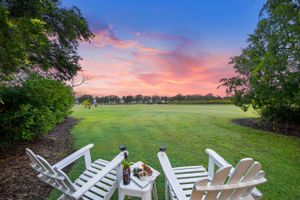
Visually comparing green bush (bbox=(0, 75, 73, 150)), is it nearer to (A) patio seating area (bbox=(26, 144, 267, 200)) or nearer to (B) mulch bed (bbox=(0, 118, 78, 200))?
(B) mulch bed (bbox=(0, 118, 78, 200))

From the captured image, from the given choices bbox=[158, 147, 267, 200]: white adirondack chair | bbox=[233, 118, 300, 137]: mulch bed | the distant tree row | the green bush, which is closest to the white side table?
bbox=[158, 147, 267, 200]: white adirondack chair

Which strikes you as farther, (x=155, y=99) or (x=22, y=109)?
(x=155, y=99)

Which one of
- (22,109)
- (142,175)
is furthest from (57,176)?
(22,109)

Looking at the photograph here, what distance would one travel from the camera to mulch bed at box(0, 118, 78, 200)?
9.51ft

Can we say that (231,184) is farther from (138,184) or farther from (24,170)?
(24,170)

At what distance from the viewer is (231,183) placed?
1.55 m

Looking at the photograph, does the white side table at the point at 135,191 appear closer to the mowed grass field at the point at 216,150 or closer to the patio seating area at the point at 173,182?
the patio seating area at the point at 173,182

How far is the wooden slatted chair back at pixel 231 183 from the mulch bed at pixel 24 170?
262cm

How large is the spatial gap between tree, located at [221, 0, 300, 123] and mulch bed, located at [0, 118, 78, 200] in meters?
6.87

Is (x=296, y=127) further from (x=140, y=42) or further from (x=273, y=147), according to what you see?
(x=140, y=42)

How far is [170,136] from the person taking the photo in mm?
6480

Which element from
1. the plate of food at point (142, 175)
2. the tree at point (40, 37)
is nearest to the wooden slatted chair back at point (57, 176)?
the plate of food at point (142, 175)

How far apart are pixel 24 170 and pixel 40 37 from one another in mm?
2784

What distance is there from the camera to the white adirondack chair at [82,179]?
184 centimetres
